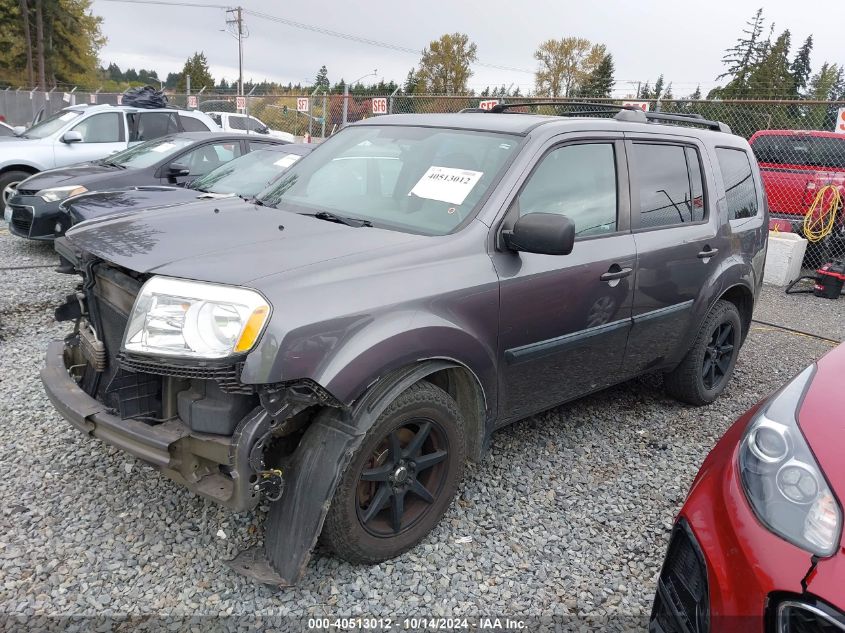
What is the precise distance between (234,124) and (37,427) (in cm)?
1443

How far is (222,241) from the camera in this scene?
8.42ft

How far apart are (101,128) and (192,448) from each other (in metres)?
9.74

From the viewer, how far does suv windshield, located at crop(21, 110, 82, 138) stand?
1011cm

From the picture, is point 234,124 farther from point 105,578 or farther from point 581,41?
point 581,41

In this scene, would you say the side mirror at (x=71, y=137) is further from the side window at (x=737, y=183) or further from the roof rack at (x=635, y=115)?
the side window at (x=737, y=183)

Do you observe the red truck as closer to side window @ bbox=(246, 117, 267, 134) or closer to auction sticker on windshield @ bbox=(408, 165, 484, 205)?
auction sticker on windshield @ bbox=(408, 165, 484, 205)

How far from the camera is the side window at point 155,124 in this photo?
10375 millimetres

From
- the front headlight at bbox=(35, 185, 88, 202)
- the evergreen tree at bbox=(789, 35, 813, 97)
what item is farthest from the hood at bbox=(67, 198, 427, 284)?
the evergreen tree at bbox=(789, 35, 813, 97)

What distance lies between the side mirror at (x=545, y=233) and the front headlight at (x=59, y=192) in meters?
5.89

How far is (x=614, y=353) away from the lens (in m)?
3.48

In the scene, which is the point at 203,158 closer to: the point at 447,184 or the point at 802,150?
the point at 447,184

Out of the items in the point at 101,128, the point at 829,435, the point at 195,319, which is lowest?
the point at 829,435

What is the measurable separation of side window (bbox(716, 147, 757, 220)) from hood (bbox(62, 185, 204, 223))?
160 inches

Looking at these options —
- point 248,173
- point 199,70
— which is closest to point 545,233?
point 248,173
